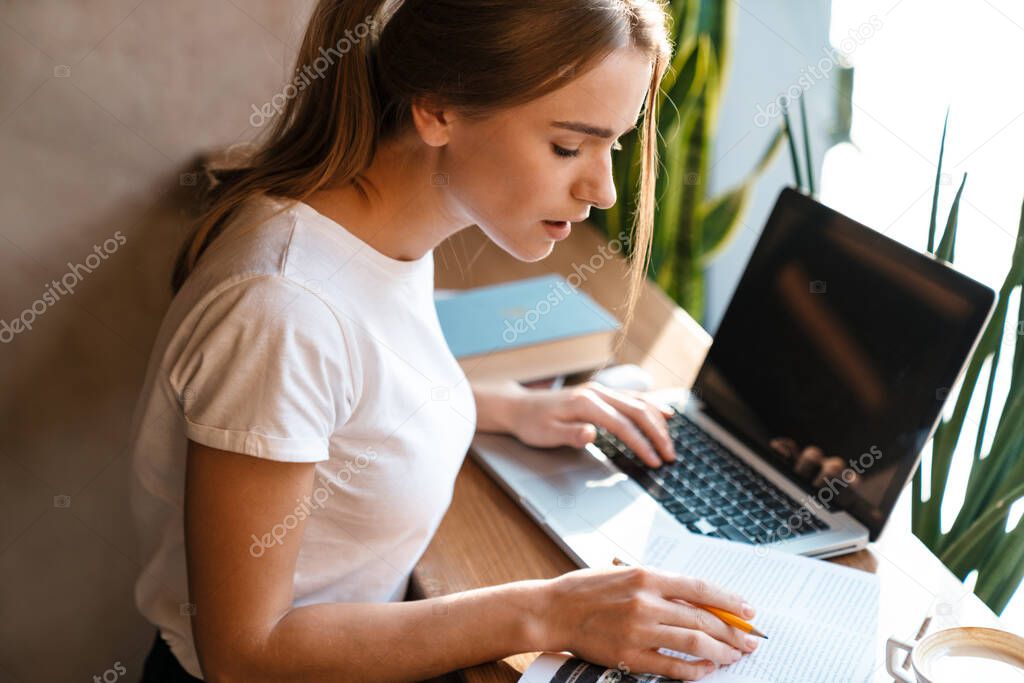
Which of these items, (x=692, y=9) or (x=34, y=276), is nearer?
(x=34, y=276)

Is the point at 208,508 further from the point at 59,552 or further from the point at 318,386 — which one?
the point at 59,552

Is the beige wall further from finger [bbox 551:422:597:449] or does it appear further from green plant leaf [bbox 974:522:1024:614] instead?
green plant leaf [bbox 974:522:1024:614]

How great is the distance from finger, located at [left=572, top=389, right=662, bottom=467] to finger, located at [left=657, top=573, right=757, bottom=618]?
296 mm

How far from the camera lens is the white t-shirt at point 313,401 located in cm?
82

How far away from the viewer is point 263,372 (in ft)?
2.69

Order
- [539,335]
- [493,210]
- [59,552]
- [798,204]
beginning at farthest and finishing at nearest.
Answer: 1. [59,552]
2. [539,335]
3. [798,204]
4. [493,210]

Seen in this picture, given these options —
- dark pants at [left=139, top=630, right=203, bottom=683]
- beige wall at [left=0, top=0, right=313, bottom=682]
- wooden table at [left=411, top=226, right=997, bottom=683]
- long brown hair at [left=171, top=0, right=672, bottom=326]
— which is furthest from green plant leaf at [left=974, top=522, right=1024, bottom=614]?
beige wall at [left=0, top=0, right=313, bottom=682]

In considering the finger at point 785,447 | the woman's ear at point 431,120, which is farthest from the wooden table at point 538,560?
the woman's ear at point 431,120

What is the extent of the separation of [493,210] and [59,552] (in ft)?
3.47

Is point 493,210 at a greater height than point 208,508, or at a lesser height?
greater

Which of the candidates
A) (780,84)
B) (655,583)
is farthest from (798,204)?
(780,84)

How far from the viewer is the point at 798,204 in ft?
3.90

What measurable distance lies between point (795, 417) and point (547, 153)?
1.55 feet

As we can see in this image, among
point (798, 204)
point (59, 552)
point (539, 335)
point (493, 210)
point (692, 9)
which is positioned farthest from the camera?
point (692, 9)
